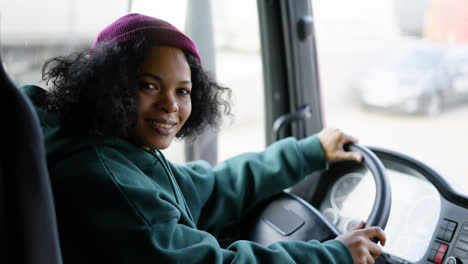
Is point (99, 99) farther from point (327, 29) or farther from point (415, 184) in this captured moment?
point (327, 29)

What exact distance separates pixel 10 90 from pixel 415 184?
1.23 m

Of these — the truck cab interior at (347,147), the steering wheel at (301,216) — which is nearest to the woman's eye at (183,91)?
the truck cab interior at (347,147)

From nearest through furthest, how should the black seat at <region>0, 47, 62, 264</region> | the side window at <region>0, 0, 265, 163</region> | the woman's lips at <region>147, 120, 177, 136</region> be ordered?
the black seat at <region>0, 47, 62, 264</region> → the woman's lips at <region>147, 120, 177, 136</region> → the side window at <region>0, 0, 265, 163</region>

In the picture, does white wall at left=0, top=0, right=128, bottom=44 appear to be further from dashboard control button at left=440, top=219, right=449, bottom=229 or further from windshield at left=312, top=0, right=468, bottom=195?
dashboard control button at left=440, top=219, right=449, bottom=229

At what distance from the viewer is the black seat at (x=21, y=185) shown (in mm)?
638

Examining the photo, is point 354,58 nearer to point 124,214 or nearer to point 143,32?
point 143,32

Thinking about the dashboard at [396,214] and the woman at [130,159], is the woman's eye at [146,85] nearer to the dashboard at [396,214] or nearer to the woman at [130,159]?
the woman at [130,159]

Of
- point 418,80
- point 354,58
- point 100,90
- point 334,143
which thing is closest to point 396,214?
point 334,143

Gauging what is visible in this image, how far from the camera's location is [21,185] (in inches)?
25.6

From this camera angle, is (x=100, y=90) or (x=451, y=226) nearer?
(x=100, y=90)

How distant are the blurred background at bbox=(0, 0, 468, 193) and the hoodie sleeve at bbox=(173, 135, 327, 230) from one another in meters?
0.22

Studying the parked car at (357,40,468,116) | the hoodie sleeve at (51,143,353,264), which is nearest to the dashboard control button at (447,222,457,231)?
the parked car at (357,40,468,116)

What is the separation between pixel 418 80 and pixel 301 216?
2.75 ft

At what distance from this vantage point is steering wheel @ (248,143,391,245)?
46.9 inches
